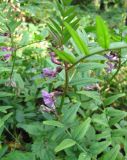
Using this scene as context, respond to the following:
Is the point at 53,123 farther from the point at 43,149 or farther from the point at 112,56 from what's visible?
the point at 112,56

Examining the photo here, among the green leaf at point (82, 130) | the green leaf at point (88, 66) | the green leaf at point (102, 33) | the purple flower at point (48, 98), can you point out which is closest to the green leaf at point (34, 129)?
the purple flower at point (48, 98)

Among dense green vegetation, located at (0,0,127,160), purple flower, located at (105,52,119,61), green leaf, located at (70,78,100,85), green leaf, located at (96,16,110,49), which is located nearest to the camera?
green leaf, located at (96,16,110,49)

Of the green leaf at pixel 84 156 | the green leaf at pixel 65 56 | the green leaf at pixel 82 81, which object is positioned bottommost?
the green leaf at pixel 84 156

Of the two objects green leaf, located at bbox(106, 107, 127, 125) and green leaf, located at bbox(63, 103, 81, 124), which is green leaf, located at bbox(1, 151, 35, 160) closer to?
green leaf, located at bbox(63, 103, 81, 124)

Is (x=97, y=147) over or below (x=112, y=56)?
below

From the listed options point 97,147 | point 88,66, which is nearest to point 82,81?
point 88,66

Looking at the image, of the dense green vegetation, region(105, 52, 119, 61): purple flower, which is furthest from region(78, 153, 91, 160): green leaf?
region(105, 52, 119, 61): purple flower

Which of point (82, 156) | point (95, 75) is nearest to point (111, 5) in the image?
point (95, 75)

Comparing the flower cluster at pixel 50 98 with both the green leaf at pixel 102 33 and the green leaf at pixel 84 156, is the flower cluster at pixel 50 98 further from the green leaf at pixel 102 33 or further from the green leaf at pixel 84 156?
the green leaf at pixel 102 33
